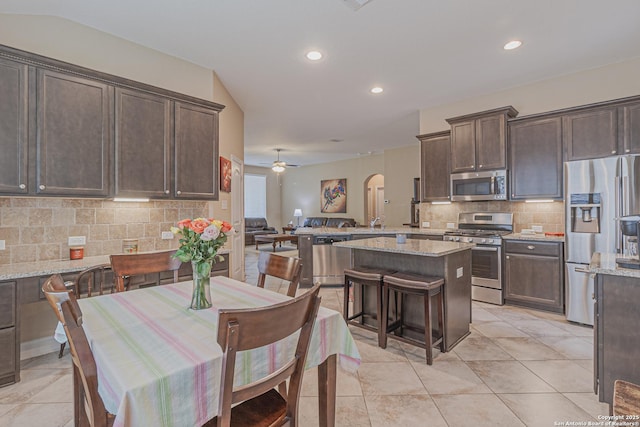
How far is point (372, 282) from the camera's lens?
2.86 m

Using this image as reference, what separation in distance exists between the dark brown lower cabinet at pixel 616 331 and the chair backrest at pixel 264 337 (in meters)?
1.88

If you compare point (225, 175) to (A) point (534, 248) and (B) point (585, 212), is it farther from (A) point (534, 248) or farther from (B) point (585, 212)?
(B) point (585, 212)

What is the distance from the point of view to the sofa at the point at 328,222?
32.3ft

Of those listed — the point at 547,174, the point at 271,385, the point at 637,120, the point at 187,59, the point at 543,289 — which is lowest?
the point at 543,289

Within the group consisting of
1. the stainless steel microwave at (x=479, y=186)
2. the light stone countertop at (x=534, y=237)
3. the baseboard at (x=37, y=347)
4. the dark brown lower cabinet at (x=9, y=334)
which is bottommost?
the baseboard at (x=37, y=347)

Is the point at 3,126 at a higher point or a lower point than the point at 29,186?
higher

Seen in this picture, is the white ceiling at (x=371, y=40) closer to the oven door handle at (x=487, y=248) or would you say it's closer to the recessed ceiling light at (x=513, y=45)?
the recessed ceiling light at (x=513, y=45)

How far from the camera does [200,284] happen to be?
5.11 feet

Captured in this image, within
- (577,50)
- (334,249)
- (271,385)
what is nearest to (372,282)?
(271,385)

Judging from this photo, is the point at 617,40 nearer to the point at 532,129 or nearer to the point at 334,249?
the point at 532,129

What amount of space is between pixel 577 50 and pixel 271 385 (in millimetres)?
4384

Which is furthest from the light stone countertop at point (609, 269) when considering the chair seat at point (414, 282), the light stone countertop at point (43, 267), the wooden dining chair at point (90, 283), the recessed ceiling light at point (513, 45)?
the light stone countertop at point (43, 267)

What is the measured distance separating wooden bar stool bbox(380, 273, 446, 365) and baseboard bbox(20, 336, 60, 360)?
2.84 meters

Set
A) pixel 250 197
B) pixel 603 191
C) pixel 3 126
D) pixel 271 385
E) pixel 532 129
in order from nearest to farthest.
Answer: pixel 271 385
pixel 3 126
pixel 603 191
pixel 532 129
pixel 250 197
